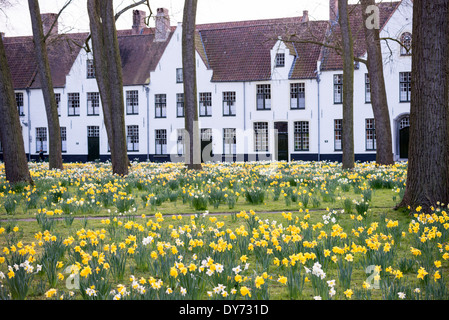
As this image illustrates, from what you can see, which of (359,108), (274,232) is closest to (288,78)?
(359,108)

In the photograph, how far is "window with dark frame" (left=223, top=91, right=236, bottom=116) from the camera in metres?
38.8

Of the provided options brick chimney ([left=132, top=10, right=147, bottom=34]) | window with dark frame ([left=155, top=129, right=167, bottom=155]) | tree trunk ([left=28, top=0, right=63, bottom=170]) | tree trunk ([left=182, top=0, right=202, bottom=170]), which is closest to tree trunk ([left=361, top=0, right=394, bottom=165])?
tree trunk ([left=182, top=0, right=202, bottom=170])

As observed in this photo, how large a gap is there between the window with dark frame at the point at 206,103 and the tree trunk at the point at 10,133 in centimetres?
2712

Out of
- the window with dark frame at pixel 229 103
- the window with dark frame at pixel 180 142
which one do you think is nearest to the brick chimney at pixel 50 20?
the window with dark frame at pixel 180 142

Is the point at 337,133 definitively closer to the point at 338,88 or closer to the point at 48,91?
the point at 338,88

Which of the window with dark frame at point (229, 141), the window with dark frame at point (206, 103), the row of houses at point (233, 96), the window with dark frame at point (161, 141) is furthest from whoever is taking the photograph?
the window with dark frame at point (161, 141)

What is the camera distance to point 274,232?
16.5ft

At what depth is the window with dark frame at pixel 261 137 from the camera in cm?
3816

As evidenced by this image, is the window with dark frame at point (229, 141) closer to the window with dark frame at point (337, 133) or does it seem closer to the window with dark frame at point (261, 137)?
the window with dark frame at point (261, 137)

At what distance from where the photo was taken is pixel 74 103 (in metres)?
43.3

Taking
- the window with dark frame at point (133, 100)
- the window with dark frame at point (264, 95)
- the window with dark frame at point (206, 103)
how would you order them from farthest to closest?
the window with dark frame at point (133, 100), the window with dark frame at point (206, 103), the window with dark frame at point (264, 95)

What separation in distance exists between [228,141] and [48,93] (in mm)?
19872

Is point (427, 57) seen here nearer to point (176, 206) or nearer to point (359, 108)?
point (176, 206)

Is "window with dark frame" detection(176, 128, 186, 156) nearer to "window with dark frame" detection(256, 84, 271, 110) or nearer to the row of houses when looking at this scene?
the row of houses
